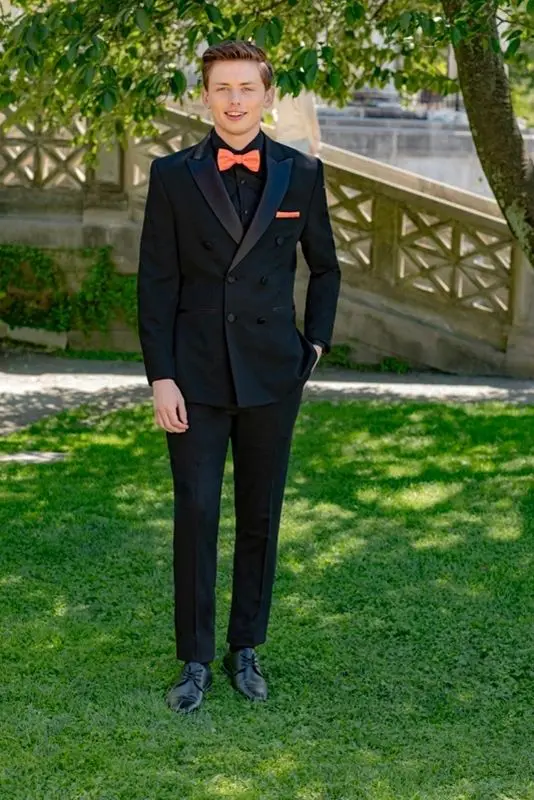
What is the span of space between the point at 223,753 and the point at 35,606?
6.14 ft

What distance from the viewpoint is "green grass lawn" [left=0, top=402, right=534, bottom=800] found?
14.7 feet

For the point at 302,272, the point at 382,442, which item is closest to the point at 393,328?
the point at 302,272

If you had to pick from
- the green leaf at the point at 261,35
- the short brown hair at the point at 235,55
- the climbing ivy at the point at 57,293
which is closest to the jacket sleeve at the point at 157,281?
the short brown hair at the point at 235,55

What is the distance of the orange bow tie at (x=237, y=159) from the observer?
473 cm

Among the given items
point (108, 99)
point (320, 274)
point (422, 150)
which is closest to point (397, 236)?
point (108, 99)

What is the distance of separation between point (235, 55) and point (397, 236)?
9445 millimetres

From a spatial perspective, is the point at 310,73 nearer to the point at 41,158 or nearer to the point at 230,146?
the point at 230,146

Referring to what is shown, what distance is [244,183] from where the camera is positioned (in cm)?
479

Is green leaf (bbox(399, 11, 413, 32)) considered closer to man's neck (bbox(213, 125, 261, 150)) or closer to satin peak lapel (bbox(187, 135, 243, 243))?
man's neck (bbox(213, 125, 261, 150))

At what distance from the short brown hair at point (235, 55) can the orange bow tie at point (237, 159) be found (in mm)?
224

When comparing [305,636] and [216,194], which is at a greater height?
[216,194]

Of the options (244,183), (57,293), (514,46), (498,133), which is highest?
(514,46)

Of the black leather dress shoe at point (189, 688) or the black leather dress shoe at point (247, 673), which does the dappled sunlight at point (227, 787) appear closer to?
the black leather dress shoe at point (189, 688)

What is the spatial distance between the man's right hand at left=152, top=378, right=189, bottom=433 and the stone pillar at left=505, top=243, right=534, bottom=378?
8.98 meters
